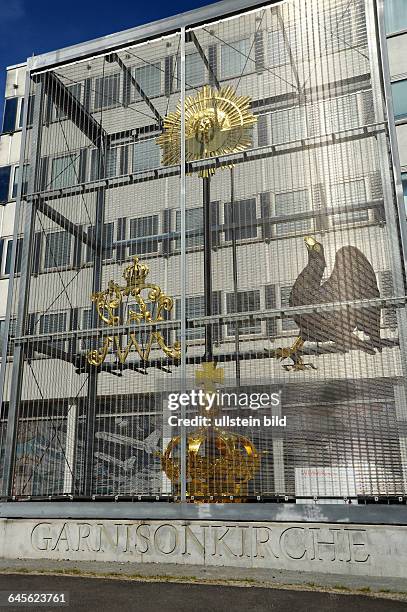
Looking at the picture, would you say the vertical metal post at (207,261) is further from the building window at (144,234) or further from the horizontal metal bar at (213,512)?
the horizontal metal bar at (213,512)

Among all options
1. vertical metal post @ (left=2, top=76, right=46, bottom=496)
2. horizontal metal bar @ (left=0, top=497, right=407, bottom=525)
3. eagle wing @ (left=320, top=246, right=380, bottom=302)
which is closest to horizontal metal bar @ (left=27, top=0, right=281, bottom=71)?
vertical metal post @ (left=2, top=76, right=46, bottom=496)

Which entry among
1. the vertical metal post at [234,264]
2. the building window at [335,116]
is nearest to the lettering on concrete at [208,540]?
the vertical metal post at [234,264]

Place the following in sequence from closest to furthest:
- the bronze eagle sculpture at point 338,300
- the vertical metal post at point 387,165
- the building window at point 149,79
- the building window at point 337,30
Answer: the vertical metal post at point 387,165, the bronze eagle sculpture at point 338,300, the building window at point 337,30, the building window at point 149,79

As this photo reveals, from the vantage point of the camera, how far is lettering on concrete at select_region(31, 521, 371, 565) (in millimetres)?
8477

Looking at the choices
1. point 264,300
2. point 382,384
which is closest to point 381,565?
point 382,384

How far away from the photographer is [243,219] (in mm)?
11766

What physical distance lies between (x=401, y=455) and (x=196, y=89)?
867 centimetres

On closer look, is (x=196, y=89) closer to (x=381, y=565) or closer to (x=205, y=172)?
(x=205, y=172)

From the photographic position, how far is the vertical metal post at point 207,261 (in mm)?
10742

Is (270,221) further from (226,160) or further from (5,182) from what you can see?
(5,182)

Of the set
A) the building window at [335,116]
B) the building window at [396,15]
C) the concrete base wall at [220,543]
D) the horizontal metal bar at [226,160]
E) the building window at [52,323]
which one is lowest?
the concrete base wall at [220,543]

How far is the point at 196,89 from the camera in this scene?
1297cm

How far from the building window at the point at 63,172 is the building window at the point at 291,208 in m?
4.78

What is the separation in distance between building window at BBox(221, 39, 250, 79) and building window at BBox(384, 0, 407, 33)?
21.1 feet
